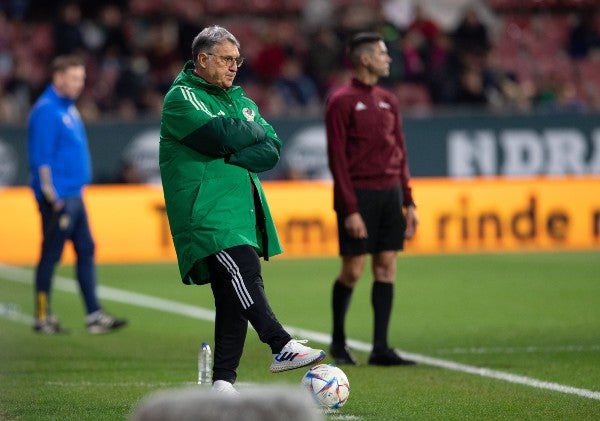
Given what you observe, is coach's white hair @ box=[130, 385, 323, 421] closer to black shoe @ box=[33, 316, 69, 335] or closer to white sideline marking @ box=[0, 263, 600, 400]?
white sideline marking @ box=[0, 263, 600, 400]

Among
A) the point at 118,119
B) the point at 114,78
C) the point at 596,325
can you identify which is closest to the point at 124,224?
the point at 118,119

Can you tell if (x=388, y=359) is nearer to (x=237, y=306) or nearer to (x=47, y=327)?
(x=237, y=306)

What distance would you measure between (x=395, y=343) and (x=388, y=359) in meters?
1.40

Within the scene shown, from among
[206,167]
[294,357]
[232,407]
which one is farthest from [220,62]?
[232,407]

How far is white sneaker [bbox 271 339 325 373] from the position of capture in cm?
743

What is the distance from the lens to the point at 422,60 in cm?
2608

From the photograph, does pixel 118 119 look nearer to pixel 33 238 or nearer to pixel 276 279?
pixel 33 238

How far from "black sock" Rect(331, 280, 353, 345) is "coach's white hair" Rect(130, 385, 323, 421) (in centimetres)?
572

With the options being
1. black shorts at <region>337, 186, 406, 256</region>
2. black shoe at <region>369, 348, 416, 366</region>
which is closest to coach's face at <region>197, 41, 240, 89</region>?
black shorts at <region>337, 186, 406, 256</region>

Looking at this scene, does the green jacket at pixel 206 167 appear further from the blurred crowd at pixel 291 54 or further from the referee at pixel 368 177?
the blurred crowd at pixel 291 54

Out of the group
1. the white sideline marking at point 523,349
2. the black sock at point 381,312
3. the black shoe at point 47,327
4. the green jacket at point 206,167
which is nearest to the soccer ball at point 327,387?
the green jacket at point 206,167

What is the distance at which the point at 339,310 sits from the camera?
10.6 meters

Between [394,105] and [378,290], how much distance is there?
141 centimetres

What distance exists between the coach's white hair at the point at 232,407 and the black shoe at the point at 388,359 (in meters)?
5.48
